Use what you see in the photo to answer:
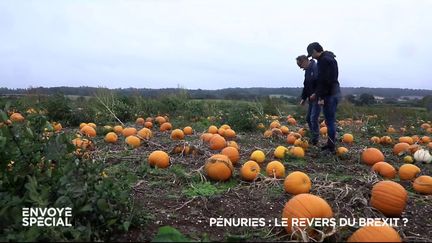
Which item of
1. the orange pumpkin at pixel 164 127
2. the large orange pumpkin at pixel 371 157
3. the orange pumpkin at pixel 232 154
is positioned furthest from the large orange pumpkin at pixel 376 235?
the orange pumpkin at pixel 164 127

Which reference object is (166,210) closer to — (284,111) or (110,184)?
(110,184)

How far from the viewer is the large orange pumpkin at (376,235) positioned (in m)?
2.77

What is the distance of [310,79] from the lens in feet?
28.0

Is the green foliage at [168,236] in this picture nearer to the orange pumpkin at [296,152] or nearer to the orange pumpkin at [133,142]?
the orange pumpkin at [296,152]

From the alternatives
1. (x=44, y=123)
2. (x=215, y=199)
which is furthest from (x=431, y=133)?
(x=44, y=123)

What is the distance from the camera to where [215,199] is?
428cm

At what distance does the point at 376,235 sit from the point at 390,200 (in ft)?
4.38

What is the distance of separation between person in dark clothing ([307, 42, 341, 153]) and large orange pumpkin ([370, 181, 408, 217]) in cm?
319

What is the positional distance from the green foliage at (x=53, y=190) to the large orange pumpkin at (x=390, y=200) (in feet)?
7.54

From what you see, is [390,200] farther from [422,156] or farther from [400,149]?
[400,149]

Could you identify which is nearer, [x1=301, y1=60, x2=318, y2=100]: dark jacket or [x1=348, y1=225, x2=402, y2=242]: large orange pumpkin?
[x1=348, y1=225, x2=402, y2=242]: large orange pumpkin

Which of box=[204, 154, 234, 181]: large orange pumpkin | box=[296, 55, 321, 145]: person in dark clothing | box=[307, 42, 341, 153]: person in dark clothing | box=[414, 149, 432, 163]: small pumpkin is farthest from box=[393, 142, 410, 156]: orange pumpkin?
box=[204, 154, 234, 181]: large orange pumpkin

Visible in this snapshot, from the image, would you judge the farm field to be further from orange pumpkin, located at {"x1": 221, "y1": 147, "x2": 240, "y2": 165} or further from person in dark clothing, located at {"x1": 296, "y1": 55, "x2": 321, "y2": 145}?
person in dark clothing, located at {"x1": 296, "y1": 55, "x2": 321, "y2": 145}

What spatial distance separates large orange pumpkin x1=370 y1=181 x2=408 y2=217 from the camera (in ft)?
13.1
